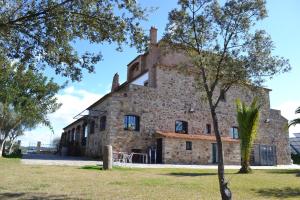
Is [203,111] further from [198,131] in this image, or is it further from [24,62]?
[24,62]

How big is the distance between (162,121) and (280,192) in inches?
656

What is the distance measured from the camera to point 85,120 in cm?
3184

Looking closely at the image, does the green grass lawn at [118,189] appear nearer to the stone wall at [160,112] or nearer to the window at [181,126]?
the stone wall at [160,112]

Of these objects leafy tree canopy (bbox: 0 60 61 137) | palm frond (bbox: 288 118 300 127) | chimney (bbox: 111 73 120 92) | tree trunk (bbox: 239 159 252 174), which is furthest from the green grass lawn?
chimney (bbox: 111 73 120 92)

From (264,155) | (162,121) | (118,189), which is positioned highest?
(162,121)

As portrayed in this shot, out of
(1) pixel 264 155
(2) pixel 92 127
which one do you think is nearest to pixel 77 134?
(2) pixel 92 127

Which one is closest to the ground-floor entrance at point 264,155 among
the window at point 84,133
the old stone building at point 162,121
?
the old stone building at point 162,121

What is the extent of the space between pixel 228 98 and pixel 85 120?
14.5 metres

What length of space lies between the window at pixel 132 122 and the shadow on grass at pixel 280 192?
1537 cm

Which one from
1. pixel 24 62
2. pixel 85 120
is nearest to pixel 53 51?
pixel 24 62

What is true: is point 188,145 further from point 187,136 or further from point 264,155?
point 264,155

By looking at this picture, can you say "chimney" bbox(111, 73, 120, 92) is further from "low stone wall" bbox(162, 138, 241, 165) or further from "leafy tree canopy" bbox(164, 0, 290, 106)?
"leafy tree canopy" bbox(164, 0, 290, 106)

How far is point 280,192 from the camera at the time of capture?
391 inches

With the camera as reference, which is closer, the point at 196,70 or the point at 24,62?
the point at 24,62
